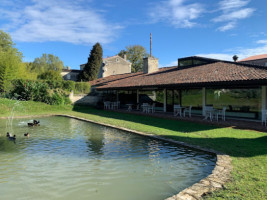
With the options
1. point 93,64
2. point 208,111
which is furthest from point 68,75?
point 208,111

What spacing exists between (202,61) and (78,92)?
15249 mm

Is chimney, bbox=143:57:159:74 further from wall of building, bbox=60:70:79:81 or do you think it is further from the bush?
wall of building, bbox=60:70:79:81

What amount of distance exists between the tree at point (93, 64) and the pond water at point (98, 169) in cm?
3747

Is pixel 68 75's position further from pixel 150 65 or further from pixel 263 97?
pixel 263 97

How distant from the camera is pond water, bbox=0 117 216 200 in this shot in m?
4.63

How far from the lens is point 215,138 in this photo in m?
8.99

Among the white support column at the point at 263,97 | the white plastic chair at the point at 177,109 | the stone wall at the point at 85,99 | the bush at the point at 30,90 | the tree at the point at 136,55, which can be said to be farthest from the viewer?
the tree at the point at 136,55

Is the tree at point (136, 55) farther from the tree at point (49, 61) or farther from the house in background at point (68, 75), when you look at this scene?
the tree at point (49, 61)

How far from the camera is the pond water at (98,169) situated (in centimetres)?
463

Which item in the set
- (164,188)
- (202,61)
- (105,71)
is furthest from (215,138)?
(105,71)

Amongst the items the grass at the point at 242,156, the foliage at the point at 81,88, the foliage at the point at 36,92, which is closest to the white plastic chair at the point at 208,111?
the grass at the point at 242,156

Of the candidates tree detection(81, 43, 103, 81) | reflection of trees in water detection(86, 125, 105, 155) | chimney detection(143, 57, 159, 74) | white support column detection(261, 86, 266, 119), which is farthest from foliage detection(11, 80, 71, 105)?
tree detection(81, 43, 103, 81)

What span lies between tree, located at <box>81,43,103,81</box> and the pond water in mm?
37474

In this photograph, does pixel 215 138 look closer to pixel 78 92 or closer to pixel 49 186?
pixel 49 186
